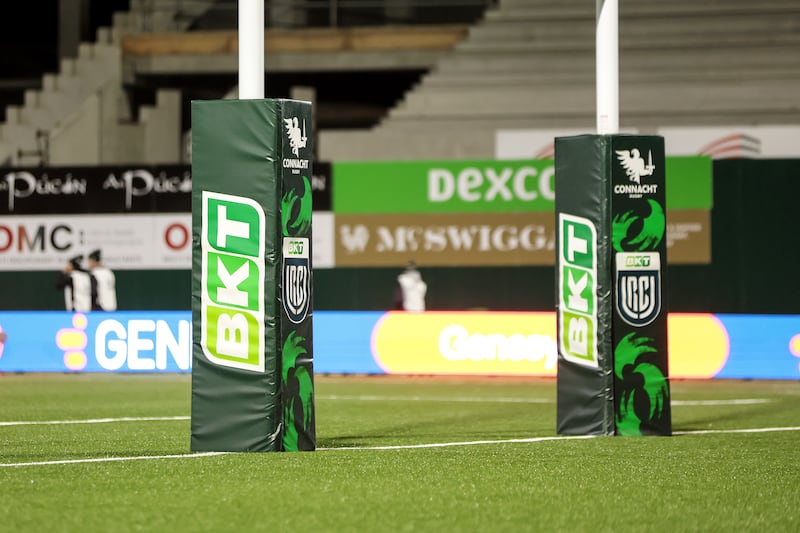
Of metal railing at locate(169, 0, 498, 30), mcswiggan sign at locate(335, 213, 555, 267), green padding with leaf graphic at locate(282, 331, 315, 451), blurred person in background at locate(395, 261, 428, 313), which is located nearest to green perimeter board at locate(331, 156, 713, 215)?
mcswiggan sign at locate(335, 213, 555, 267)

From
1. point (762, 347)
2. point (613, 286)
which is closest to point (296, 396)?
point (613, 286)

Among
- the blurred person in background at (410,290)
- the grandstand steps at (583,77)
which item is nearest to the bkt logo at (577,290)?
the blurred person in background at (410,290)

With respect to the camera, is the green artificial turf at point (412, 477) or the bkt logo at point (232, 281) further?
the bkt logo at point (232, 281)

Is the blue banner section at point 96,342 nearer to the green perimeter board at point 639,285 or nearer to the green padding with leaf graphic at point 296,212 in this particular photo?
the green perimeter board at point 639,285

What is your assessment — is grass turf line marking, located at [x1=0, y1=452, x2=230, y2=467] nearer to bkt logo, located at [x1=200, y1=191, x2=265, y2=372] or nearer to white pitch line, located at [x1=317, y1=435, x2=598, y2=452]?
bkt logo, located at [x1=200, y1=191, x2=265, y2=372]

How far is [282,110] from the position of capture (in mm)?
9977

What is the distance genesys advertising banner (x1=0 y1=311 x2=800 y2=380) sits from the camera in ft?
66.2

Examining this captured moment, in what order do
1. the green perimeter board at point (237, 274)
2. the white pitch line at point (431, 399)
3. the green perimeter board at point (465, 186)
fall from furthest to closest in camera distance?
the green perimeter board at point (465, 186)
the white pitch line at point (431, 399)
the green perimeter board at point (237, 274)

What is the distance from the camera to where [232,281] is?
998 centimetres

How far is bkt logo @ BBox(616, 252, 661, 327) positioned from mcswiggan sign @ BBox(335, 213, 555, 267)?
555 inches

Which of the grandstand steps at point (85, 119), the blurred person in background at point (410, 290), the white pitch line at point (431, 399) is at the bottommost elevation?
the white pitch line at point (431, 399)

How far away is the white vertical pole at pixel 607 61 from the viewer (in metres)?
11.8

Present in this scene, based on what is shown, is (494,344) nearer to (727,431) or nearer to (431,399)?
A: (431,399)

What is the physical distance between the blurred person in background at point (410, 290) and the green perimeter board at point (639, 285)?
45.8 ft
